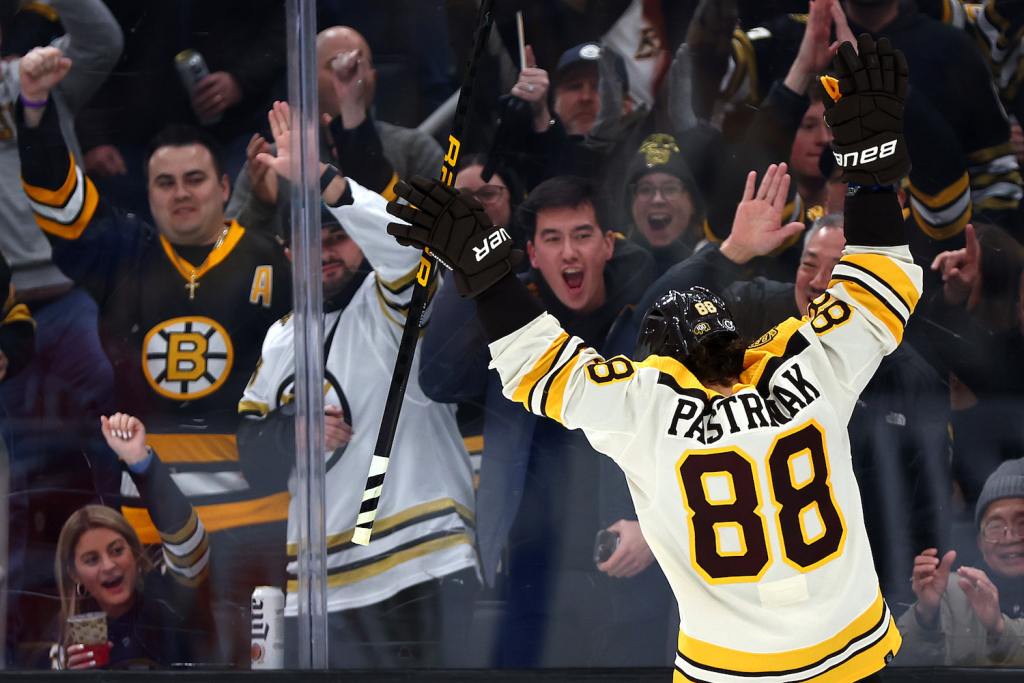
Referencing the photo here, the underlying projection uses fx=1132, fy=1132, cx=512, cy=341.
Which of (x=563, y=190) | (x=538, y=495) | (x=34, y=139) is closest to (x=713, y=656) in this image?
(x=538, y=495)

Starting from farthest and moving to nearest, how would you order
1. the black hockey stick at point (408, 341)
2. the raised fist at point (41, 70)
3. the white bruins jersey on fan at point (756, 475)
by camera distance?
1. the raised fist at point (41, 70)
2. the black hockey stick at point (408, 341)
3. the white bruins jersey on fan at point (756, 475)

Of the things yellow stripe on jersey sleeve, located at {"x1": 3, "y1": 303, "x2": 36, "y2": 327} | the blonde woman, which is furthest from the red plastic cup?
yellow stripe on jersey sleeve, located at {"x1": 3, "y1": 303, "x2": 36, "y2": 327}

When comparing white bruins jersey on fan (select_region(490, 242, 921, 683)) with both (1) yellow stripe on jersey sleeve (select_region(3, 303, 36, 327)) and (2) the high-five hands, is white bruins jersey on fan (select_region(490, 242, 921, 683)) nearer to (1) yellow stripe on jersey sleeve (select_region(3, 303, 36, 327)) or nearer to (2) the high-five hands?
(2) the high-five hands

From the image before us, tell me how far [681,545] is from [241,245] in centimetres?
179

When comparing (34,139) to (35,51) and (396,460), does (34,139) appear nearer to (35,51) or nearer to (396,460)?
(35,51)

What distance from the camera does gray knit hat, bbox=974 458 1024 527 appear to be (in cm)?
305

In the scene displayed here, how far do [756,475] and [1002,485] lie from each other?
1.72 m

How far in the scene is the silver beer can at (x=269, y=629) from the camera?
3.06 meters

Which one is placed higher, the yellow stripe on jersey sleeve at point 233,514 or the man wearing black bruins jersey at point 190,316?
the man wearing black bruins jersey at point 190,316

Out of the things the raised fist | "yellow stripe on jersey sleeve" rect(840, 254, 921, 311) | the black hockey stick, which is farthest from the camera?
the raised fist

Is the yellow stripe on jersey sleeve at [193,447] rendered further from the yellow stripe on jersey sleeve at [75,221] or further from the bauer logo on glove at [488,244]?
the bauer logo on glove at [488,244]

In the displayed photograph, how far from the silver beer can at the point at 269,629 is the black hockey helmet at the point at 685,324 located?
1.68 metres

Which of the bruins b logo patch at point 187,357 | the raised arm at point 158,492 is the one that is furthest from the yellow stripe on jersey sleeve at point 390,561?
the bruins b logo patch at point 187,357

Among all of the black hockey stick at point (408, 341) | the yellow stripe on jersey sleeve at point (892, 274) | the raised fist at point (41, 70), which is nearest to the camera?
the yellow stripe on jersey sleeve at point (892, 274)
